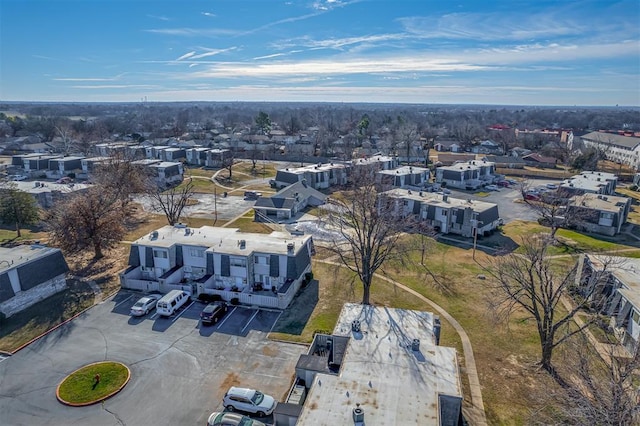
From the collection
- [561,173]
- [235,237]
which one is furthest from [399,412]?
[561,173]

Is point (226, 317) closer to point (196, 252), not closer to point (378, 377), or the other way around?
point (196, 252)

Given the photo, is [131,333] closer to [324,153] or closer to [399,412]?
[399,412]

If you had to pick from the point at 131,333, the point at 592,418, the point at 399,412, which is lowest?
the point at 131,333

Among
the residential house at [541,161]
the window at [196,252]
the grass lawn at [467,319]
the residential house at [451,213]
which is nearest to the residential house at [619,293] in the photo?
the grass lawn at [467,319]

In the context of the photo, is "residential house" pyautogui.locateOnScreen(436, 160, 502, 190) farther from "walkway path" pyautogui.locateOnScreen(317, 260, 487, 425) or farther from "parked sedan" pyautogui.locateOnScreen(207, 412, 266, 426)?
"parked sedan" pyautogui.locateOnScreen(207, 412, 266, 426)

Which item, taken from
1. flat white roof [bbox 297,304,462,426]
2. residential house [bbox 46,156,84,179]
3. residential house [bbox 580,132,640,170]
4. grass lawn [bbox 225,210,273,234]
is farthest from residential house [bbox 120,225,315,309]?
residential house [bbox 580,132,640,170]

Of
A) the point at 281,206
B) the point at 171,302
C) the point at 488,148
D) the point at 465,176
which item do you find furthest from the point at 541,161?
the point at 171,302
